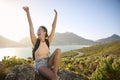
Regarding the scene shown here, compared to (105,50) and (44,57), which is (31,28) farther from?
(105,50)

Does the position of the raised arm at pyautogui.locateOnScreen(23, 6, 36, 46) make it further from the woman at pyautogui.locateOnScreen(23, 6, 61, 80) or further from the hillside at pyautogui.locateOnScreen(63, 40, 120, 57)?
the hillside at pyautogui.locateOnScreen(63, 40, 120, 57)

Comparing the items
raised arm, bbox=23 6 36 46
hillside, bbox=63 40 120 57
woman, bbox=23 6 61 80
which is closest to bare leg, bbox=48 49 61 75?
woman, bbox=23 6 61 80

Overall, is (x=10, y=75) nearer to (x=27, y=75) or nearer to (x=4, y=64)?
(x=27, y=75)

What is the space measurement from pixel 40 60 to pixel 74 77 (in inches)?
100

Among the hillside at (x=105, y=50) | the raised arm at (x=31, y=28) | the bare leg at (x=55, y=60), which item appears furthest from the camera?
the hillside at (x=105, y=50)

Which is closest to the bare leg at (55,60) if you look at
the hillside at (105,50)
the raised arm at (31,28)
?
the raised arm at (31,28)

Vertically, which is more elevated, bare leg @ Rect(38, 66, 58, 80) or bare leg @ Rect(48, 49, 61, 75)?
bare leg @ Rect(48, 49, 61, 75)

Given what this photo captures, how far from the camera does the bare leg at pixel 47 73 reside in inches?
181

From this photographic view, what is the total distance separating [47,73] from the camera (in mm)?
4656

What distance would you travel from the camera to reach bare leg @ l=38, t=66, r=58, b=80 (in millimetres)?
4594

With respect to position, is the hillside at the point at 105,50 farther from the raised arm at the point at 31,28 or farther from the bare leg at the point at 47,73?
the bare leg at the point at 47,73

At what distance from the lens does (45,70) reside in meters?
4.69

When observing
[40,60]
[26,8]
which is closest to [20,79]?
[40,60]

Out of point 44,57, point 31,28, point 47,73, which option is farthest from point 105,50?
point 47,73
